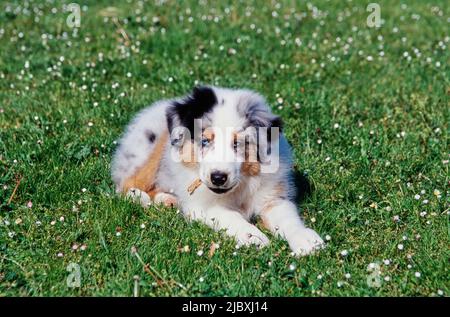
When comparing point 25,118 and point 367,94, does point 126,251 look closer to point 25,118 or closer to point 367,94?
point 25,118

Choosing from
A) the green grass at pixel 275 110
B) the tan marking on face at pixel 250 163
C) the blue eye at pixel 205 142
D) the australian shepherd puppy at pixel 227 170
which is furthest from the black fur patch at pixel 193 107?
the green grass at pixel 275 110

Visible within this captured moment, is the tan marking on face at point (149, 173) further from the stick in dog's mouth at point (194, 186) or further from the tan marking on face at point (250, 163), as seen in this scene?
the tan marking on face at point (250, 163)

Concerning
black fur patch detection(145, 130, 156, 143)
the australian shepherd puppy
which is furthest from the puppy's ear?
black fur patch detection(145, 130, 156, 143)

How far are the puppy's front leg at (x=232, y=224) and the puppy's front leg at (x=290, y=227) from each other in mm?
175

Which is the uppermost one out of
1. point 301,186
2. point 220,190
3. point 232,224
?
point 220,190

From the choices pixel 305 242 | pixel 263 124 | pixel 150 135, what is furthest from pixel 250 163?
pixel 150 135

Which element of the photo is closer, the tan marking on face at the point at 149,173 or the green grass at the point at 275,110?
the green grass at the point at 275,110

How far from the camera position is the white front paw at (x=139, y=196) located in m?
5.92

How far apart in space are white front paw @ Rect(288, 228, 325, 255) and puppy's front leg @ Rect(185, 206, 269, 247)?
208 mm

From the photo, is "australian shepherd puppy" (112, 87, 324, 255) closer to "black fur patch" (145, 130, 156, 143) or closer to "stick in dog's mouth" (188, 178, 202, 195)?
"stick in dog's mouth" (188, 178, 202, 195)

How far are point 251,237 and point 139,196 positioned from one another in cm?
111

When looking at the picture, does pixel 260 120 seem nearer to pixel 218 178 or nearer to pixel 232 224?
pixel 218 178

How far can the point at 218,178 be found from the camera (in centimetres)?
533

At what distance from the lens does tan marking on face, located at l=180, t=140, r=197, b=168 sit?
573 centimetres
